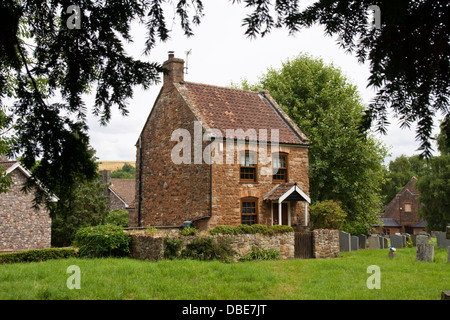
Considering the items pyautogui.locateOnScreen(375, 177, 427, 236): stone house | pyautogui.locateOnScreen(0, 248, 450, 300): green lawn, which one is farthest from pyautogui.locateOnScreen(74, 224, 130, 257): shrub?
pyautogui.locateOnScreen(375, 177, 427, 236): stone house

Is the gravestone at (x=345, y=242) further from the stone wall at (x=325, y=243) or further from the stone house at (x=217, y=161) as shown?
the stone wall at (x=325, y=243)

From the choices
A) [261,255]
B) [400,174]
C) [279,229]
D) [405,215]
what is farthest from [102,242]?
[400,174]

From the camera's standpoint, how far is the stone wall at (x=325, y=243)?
65.6 feet

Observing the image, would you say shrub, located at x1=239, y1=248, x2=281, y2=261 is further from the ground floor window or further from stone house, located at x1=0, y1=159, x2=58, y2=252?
stone house, located at x1=0, y1=159, x2=58, y2=252

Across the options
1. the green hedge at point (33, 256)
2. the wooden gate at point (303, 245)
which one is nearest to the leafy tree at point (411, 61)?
A: the green hedge at point (33, 256)

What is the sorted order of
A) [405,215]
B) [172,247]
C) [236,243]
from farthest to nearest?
[405,215], [236,243], [172,247]

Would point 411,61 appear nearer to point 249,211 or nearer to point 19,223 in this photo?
point 249,211

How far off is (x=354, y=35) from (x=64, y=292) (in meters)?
8.66

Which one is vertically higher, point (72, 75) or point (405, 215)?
point (72, 75)

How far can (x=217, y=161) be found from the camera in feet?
68.2

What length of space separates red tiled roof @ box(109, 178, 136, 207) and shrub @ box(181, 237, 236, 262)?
31.3m

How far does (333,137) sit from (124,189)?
2871 cm

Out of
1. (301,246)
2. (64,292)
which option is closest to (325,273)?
(301,246)

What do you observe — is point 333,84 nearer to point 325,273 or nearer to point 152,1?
point 325,273
